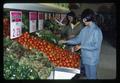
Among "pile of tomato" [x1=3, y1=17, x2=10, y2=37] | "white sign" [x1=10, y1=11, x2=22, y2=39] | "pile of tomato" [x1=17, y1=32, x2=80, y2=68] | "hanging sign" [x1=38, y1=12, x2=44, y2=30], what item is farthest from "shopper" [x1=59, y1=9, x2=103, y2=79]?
"pile of tomato" [x1=3, y1=17, x2=10, y2=37]

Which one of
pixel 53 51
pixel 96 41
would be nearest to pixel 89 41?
pixel 96 41

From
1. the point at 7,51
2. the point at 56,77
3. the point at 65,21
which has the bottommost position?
the point at 56,77

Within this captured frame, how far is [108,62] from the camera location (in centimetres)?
699

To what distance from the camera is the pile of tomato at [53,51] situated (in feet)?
22.9

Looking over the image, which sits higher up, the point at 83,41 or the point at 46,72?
the point at 83,41

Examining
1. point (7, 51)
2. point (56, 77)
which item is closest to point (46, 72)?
point (56, 77)

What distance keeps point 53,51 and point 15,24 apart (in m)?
0.77

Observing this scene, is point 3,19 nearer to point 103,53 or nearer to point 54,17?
point 54,17

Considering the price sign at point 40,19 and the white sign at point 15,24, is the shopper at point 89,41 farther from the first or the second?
the white sign at point 15,24

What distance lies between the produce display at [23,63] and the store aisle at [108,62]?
0.83 meters

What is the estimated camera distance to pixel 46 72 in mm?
7039

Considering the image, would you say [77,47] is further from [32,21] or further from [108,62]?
[32,21]

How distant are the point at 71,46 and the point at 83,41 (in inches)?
8.4

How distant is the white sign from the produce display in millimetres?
128
